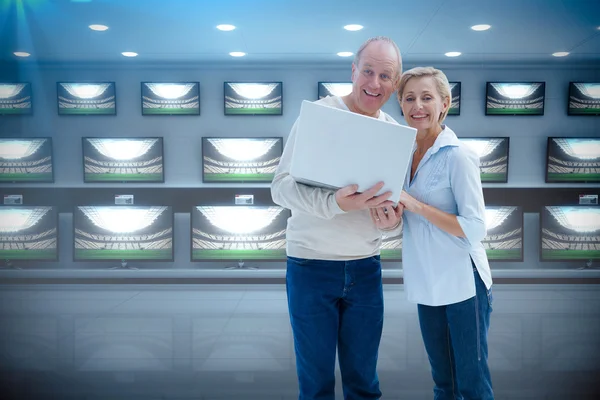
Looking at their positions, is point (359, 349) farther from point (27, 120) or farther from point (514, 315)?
point (27, 120)

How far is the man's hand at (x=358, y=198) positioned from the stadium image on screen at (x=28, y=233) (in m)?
3.45

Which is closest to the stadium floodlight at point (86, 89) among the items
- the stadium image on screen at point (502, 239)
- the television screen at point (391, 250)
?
the television screen at point (391, 250)

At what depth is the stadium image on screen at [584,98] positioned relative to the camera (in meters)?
4.04

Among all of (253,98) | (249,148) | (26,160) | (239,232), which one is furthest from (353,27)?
(26,160)

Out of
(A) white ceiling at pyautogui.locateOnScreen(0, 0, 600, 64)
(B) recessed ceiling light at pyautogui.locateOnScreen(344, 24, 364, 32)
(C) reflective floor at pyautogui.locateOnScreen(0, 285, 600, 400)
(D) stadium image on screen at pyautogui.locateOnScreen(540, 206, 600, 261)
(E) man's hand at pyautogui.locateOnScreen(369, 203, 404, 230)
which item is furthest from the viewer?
(D) stadium image on screen at pyautogui.locateOnScreen(540, 206, 600, 261)

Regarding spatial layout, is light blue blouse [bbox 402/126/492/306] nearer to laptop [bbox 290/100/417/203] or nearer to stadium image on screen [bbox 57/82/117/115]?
laptop [bbox 290/100/417/203]

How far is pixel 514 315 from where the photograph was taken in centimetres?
359

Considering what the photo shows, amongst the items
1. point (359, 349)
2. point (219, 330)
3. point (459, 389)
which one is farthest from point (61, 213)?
point (459, 389)

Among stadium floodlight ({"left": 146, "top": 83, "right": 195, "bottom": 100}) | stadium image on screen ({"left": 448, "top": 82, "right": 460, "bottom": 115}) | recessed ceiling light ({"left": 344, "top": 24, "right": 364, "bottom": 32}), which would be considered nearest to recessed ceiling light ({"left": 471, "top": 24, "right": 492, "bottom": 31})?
stadium image on screen ({"left": 448, "top": 82, "right": 460, "bottom": 115})

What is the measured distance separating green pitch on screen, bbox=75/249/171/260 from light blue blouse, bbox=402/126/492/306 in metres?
3.12

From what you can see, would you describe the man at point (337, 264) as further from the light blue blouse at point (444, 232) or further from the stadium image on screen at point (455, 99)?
the stadium image on screen at point (455, 99)

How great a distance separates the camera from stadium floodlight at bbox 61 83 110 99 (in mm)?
4039

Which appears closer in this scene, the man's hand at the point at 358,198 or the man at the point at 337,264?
the man's hand at the point at 358,198

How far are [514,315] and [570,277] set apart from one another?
91 cm
